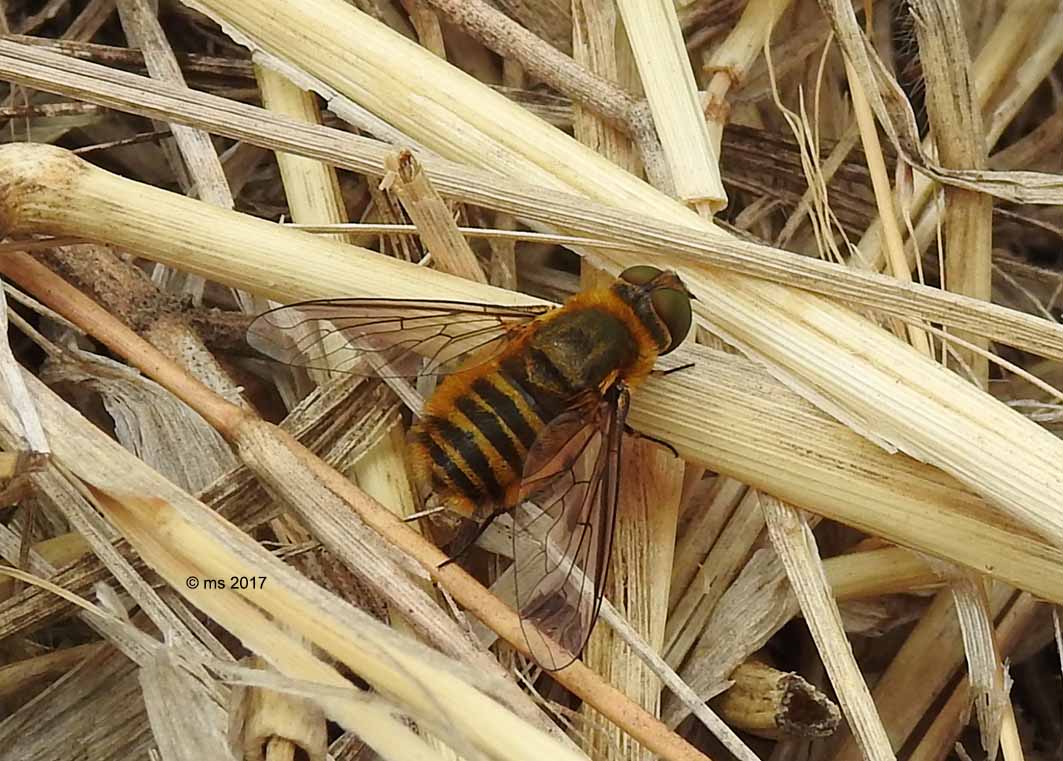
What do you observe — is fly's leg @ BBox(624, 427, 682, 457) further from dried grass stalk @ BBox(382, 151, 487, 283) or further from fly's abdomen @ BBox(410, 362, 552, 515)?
dried grass stalk @ BBox(382, 151, 487, 283)

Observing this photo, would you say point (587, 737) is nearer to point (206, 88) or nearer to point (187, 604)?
point (187, 604)

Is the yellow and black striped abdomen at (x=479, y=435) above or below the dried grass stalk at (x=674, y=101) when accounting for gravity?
below

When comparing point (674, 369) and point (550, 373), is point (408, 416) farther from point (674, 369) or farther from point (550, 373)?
point (674, 369)

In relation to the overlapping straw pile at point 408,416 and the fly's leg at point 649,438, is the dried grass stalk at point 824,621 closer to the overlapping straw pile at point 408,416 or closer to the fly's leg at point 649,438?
the overlapping straw pile at point 408,416

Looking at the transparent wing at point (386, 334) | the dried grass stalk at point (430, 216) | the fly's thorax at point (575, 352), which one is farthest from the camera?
the fly's thorax at point (575, 352)

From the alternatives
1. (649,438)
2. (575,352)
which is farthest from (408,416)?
(649,438)

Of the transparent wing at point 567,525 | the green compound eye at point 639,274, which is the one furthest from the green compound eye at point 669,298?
the transparent wing at point 567,525
